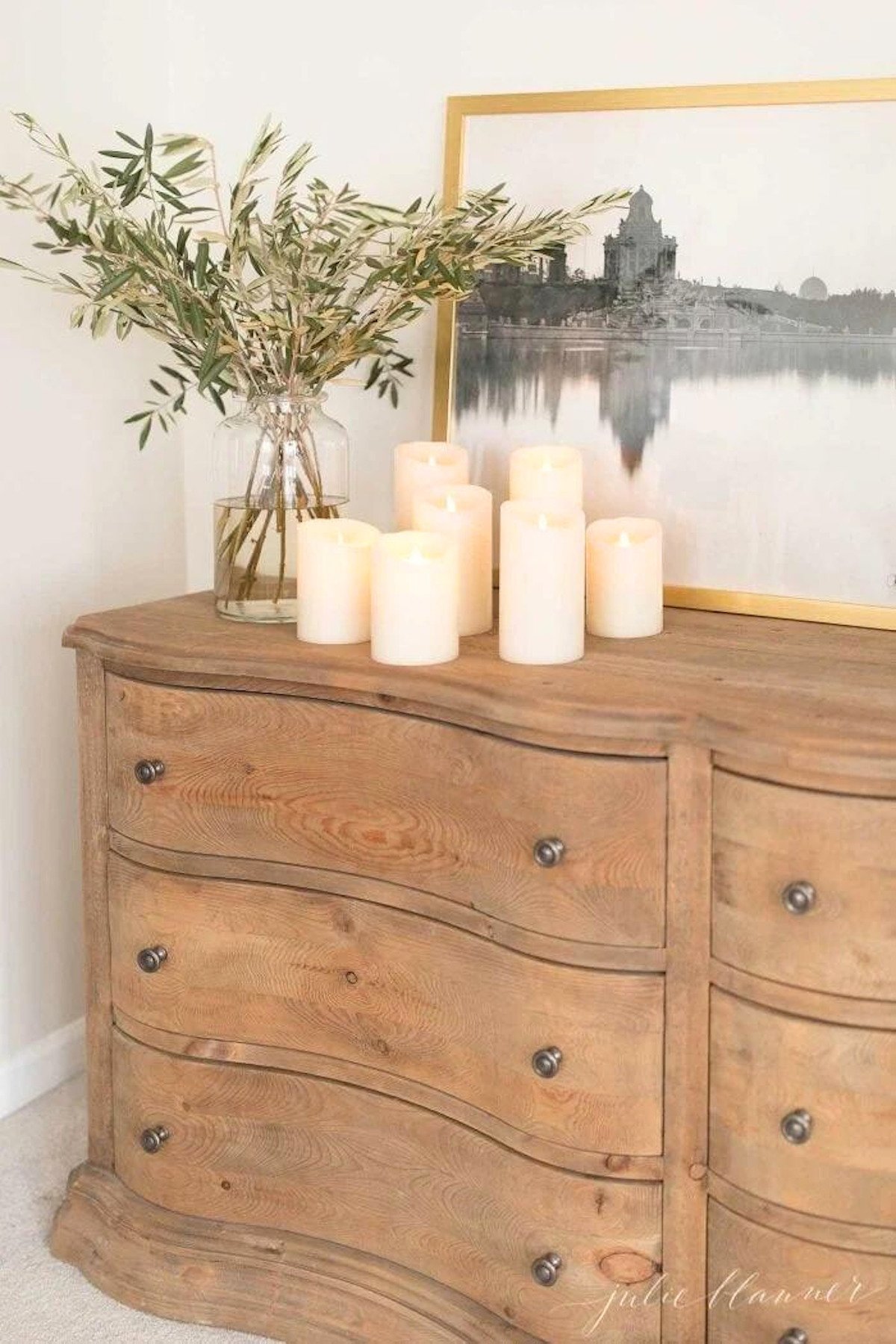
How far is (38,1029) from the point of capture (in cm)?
233

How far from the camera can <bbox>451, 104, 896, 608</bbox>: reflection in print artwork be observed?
1805 mm

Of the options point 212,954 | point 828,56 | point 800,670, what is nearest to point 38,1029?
point 212,954

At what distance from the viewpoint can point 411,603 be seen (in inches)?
63.4

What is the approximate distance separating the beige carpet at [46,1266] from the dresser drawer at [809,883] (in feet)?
2.69

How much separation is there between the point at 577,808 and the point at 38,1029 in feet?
3.87

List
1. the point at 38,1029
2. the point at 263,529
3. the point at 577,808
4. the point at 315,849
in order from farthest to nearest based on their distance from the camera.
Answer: the point at 38,1029, the point at 263,529, the point at 315,849, the point at 577,808

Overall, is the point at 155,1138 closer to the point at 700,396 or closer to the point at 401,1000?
the point at 401,1000

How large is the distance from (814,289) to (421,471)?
0.50 meters

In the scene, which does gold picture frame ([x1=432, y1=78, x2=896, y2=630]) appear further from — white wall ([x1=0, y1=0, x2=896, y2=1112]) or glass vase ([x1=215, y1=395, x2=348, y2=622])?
glass vase ([x1=215, y1=395, x2=348, y2=622])

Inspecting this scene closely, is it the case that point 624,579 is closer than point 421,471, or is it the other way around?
point 624,579

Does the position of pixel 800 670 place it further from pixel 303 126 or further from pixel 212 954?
pixel 303 126

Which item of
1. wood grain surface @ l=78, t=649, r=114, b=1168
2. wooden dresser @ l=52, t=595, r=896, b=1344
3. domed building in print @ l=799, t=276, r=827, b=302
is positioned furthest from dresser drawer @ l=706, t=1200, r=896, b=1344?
domed building in print @ l=799, t=276, r=827, b=302

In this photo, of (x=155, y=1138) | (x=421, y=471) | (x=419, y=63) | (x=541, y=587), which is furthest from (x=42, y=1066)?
(x=419, y=63)

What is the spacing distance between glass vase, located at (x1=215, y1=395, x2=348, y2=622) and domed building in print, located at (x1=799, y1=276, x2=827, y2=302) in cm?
58
